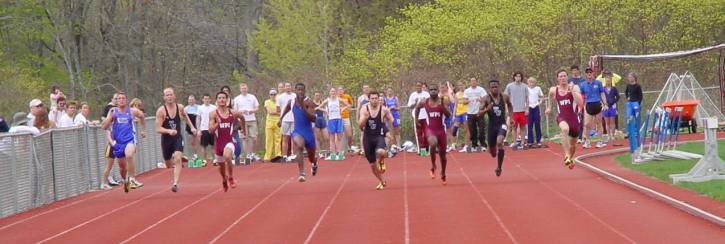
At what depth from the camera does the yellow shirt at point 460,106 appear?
27.9 m

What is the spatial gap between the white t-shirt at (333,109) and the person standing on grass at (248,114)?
170 centimetres

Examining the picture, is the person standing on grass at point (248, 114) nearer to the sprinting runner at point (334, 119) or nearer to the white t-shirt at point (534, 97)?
the sprinting runner at point (334, 119)

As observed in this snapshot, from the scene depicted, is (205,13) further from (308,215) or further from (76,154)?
(308,215)

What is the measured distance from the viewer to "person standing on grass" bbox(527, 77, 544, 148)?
2703 cm

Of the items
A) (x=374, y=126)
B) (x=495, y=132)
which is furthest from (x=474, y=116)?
(x=374, y=126)

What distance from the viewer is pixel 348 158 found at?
92.9 ft

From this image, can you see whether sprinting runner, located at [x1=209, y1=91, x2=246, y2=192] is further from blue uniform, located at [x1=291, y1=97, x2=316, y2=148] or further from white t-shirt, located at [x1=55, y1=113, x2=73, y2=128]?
white t-shirt, located at [x1=55, y1=113, x2=73, y2=128]

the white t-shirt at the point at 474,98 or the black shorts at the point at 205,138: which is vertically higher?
the white t-shirt at the point at 474,98

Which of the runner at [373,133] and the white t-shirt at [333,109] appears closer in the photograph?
the runner at [373,133]

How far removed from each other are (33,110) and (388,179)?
647 cm

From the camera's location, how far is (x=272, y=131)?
91.5 ft

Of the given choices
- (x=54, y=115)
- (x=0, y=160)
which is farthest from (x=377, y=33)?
(x=0, y=160)

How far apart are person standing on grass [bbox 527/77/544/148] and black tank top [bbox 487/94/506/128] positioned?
7475 millimetres

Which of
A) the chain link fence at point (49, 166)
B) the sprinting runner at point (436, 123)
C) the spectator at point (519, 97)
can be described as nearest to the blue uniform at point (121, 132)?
the chain link fence at point (49, 166)
